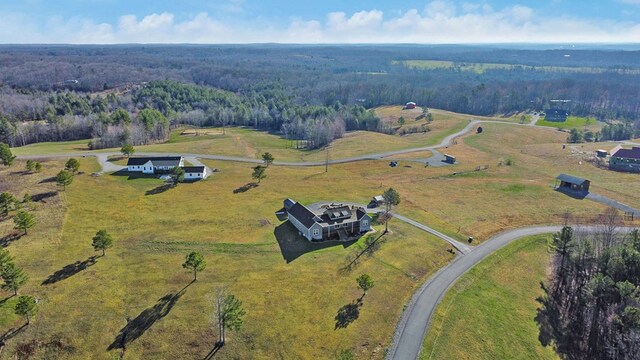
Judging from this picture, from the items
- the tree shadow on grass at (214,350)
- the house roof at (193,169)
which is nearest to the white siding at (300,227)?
the tree shadow on grass at (214,350)

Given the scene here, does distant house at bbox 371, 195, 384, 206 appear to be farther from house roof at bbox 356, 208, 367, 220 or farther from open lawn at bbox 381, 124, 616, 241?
house roof at bbox 356, 208, 367, 220

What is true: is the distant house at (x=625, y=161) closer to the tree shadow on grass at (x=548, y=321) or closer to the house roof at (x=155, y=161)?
the tree shadow on grass at (x=548, y=321)

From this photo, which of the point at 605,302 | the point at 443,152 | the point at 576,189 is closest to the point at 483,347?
the point at 605,302

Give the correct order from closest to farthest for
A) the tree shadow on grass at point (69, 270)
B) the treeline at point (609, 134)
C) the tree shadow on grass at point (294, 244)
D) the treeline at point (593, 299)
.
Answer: the treeline at point (593, 299) < the tree shadow on grass at point (69, 270) < the tree shadow on grass at point (294, 244) < the treeline at point (609, 134)

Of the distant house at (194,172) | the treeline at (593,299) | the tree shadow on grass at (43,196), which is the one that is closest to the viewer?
the treeline at (593,299)

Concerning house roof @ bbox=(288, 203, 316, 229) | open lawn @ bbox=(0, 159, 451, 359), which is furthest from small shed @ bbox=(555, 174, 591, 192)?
house roof @ bbox=(288, 203, 316, 229)

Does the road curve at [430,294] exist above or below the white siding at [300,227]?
below

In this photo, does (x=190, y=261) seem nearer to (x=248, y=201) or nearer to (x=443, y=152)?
(x=248, y=201)
